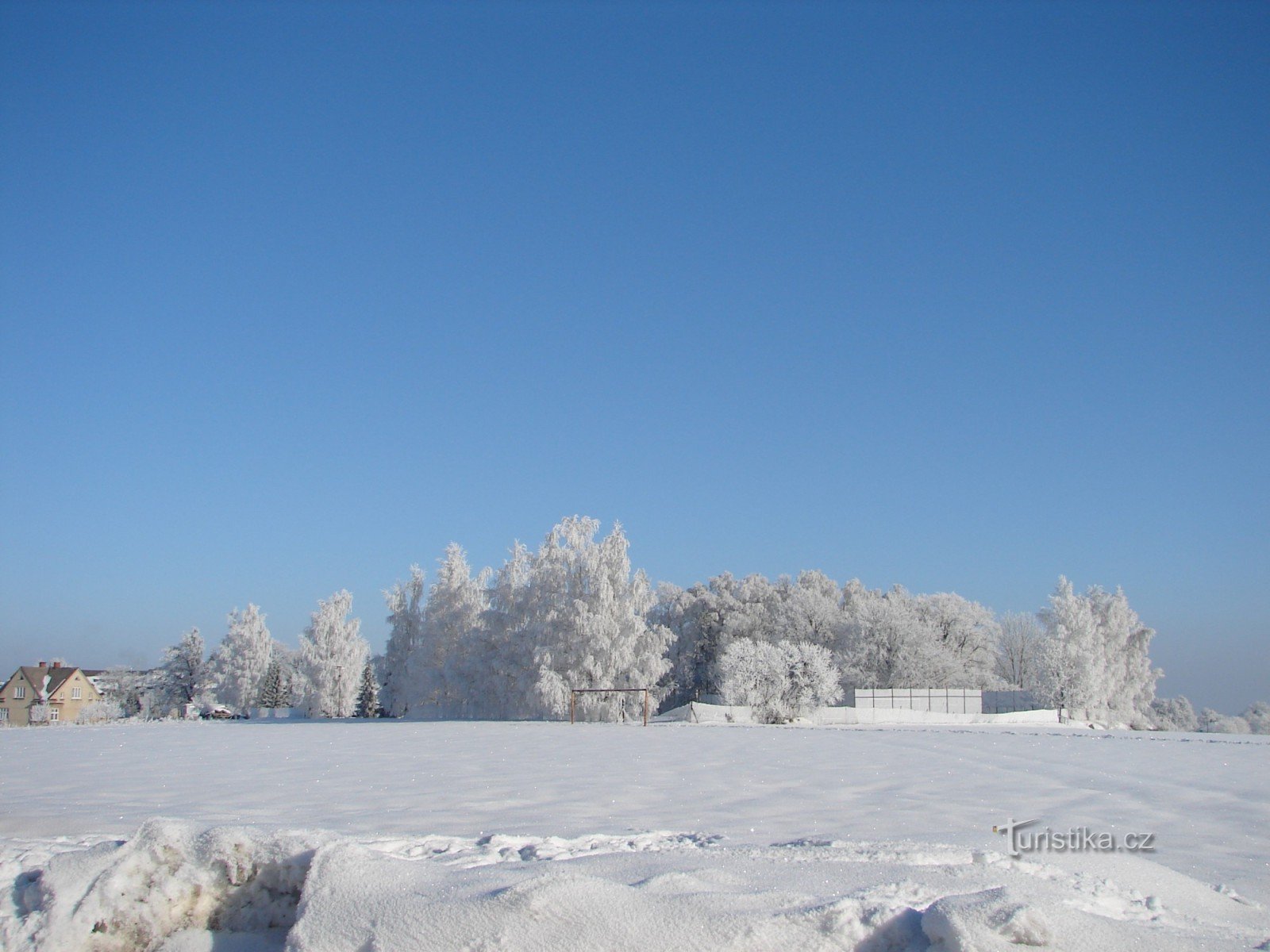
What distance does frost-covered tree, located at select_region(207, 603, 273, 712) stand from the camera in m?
60.4

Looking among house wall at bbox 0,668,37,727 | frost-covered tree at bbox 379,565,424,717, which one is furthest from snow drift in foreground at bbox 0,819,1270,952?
house wall at bbox 0,668,37,727

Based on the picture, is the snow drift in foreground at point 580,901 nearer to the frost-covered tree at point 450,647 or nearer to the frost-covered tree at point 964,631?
the frost-covered tree at point 450,647

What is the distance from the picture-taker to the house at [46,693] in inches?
2771

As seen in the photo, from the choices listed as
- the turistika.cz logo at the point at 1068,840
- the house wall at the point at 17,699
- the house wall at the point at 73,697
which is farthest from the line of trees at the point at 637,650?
the turistika.cz logo at the point at 1068,840

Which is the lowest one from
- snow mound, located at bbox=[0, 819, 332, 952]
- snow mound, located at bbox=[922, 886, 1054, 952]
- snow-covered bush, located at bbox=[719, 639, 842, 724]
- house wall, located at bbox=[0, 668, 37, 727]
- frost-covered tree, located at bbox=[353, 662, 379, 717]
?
house wall, located at bbox=[0, 668, 37, 727]

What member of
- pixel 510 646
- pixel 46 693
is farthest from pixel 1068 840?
pixel 46 693

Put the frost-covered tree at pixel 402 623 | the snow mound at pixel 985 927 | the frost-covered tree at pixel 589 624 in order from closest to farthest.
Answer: the snow mound at pixel 985 927 < the frost-covered tree at pixel 589 624 < the frost-covered tree at pixel 402 623

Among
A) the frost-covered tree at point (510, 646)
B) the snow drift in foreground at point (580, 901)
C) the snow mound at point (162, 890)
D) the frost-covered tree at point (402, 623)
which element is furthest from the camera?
the frost-covered tree at point (402, 623)

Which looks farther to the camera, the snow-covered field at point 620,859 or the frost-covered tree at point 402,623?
the frost-covered tree at point 402,623

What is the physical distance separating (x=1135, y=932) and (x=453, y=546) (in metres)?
49.4

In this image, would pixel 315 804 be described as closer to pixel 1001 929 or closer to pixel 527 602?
pixel 1001 929

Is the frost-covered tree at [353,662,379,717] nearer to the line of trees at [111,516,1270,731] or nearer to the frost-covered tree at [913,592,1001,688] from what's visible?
the line of trees at [111,516,1270,731]

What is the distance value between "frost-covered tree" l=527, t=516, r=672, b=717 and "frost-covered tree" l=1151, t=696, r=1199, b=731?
1798 inches

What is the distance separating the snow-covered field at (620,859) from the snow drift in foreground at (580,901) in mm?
12
